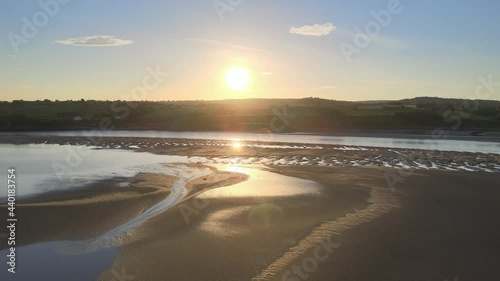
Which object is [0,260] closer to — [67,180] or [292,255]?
[292,255]

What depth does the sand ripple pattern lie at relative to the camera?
28.4ft

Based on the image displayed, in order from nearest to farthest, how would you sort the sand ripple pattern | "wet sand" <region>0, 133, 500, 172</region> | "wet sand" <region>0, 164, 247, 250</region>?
the sand ripple pattern < "wet sand" <region>0, 164, 247, 250</region> < "wet sand" <region>0, 133, 500, 172</region>

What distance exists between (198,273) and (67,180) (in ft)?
42.6

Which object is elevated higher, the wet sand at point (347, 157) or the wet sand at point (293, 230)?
the wet sand at point (347, 157)

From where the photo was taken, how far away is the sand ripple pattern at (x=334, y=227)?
28.4 ft

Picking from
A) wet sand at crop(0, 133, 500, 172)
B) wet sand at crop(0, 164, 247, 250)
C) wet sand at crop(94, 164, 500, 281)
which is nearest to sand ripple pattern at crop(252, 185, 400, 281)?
wet sand at crop(94, 164, 500, 281)

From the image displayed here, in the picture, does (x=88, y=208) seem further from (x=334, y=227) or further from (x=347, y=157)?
(x=347, y=157)

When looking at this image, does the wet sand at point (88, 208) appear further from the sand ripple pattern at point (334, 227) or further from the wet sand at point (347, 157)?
the wet sand at point (347, 157)

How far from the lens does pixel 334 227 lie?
1165 centimetres

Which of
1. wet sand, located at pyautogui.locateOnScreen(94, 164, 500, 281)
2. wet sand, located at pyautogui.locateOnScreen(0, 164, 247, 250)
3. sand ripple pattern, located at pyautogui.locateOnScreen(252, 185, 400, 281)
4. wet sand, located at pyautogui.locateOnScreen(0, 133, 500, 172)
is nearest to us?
wet sand, located at pyautogui.locateOnScreen(94, 164, 500, 281)

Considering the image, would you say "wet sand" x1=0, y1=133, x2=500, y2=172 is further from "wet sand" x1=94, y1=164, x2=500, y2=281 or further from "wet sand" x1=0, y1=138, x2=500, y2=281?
"wet sand" x1=94, y1=164, x2=500, y2=281

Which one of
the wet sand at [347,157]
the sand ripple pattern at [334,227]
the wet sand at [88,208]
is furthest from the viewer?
the wet sand at [347,157]

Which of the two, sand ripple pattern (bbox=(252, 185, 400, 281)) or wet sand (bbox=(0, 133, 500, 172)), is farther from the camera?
wet sand (bbox=(0, 133, 500, 172))

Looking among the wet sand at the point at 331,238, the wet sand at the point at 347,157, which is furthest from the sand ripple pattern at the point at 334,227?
the wet sand at the point at 347,157
